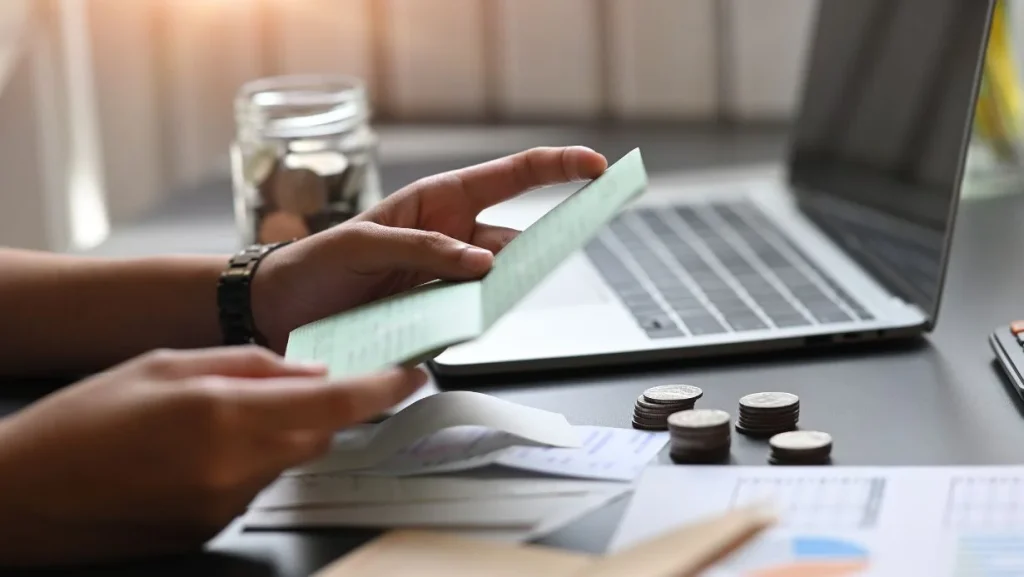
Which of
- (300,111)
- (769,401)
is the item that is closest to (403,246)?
(769,401)

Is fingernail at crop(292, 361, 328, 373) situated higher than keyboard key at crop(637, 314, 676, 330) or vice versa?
fingernail at crop(292, 361, 328, 373)

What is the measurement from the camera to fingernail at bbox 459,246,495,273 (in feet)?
2.30

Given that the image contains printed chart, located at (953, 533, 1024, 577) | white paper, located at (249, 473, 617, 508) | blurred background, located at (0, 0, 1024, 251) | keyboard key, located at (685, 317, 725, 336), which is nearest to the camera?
printed chart, located at (953, 533, 1024, 577)

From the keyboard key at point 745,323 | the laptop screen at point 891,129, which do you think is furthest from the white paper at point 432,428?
the laptop screen at point 891,129

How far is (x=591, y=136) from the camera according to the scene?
1.54 m

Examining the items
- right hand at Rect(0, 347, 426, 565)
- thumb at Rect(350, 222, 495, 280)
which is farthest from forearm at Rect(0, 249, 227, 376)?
right hand at Rect(0, 347, 426, 565)

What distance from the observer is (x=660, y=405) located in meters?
0.73

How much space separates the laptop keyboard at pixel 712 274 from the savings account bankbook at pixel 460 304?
19cm

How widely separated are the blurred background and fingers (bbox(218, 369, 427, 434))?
984mm

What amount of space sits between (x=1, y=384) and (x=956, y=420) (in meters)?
0.59

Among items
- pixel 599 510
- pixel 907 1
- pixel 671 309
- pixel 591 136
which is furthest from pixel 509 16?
pixel 599 510

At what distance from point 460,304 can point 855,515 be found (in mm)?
207

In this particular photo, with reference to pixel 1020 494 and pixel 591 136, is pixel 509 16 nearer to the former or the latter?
pixel 591 136

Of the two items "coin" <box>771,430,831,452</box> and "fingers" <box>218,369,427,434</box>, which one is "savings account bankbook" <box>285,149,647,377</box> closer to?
"fingers" <box>218,369,427,434</box>
